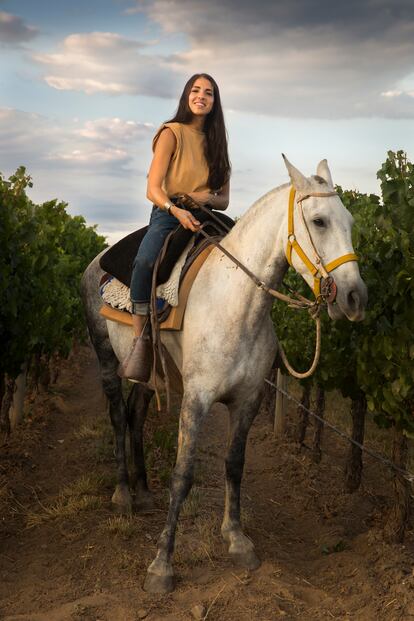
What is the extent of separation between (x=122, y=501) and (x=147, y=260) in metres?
2.85

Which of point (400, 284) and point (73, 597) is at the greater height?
point (400, 284)

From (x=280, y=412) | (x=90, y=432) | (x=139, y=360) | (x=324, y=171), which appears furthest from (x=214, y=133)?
(x=280, y=412)

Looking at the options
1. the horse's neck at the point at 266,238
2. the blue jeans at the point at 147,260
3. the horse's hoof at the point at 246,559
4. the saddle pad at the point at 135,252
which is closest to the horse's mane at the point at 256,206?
the horse's neck at the point at 266,238

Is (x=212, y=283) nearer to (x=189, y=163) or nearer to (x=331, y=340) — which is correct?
(x=189, y=163)

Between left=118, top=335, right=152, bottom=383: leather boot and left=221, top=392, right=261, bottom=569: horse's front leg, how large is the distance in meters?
0.78

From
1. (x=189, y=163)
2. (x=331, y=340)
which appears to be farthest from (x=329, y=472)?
(x=189, y=163)

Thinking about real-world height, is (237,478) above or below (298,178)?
below

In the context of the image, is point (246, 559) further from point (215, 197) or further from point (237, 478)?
point (215, 197)

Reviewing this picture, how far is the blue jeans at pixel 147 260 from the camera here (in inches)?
213

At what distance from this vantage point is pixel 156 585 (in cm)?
503

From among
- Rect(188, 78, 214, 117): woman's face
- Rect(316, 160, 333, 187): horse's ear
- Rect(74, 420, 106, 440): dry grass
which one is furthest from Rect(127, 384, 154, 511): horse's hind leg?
Rect(316, 160, 333, 187): horse's ear

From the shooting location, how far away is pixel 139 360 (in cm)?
557

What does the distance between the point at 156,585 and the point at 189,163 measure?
3.38 metres

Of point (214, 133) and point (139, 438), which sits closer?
point (214, 133)
